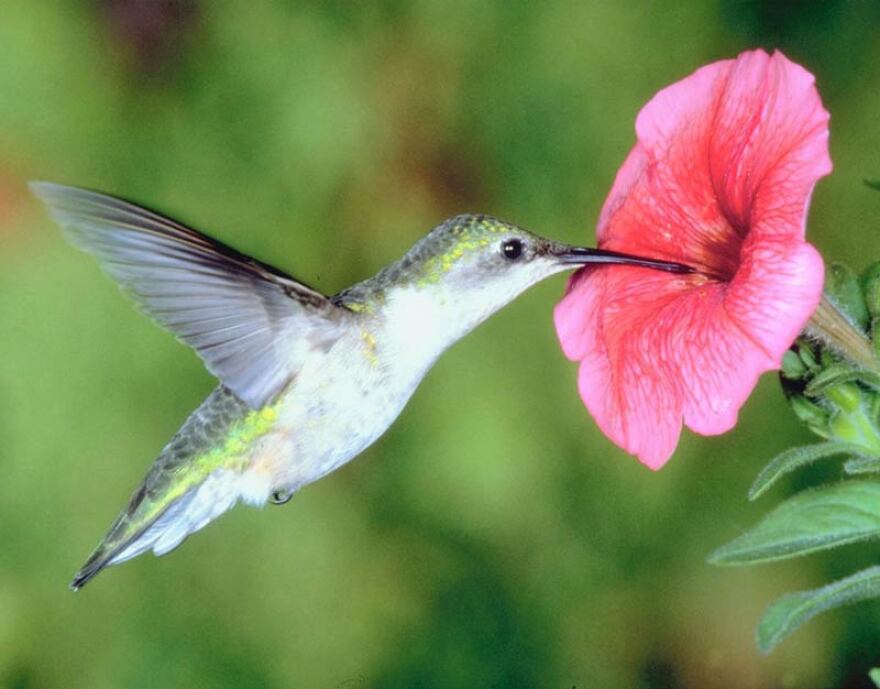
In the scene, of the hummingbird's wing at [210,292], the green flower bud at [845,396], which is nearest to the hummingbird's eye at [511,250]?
the hummingbird's wing at [210,292]

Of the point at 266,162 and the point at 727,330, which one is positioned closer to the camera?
the point at 727,330

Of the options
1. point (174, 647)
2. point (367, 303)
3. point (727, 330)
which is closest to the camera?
point (727, 330)

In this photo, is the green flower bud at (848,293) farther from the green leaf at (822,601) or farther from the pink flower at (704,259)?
the green leaf at (822,601)

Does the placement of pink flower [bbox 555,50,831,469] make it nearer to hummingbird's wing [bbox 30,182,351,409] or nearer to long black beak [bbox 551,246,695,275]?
long black beak [bbox 551,246,695,275]

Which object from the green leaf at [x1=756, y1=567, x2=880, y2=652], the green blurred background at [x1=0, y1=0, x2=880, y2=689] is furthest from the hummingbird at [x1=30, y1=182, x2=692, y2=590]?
the green blurred background at [x1=0, y1=0, x2=880, y2=689]

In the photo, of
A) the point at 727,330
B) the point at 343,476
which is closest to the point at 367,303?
the point at 727,330

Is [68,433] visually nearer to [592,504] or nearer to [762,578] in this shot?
[592,504]
